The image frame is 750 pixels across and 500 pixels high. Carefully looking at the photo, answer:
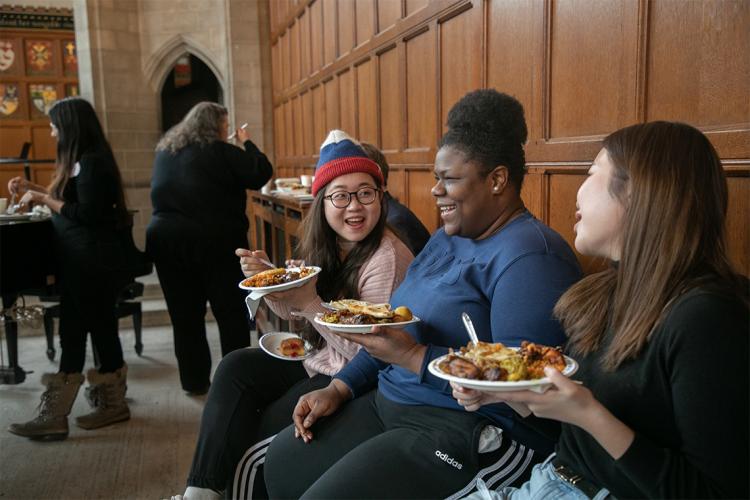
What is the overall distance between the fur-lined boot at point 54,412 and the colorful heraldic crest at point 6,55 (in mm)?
8957

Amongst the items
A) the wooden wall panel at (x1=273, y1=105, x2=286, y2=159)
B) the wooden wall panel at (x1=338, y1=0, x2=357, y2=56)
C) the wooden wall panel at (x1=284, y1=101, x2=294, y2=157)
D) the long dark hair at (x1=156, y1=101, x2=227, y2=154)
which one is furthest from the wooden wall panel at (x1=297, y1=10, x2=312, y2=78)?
the long dark hair at (x1=156, y1=101, x2=227, y2=154)

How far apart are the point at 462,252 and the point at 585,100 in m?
0.82

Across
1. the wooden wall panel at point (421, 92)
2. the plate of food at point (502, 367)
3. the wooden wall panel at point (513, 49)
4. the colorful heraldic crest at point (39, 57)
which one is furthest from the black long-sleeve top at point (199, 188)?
the colorful heraldic crest at point (39, 57)

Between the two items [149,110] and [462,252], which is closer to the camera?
[462,252]

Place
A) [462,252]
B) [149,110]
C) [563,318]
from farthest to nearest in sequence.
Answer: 1. [149,110]
2. [462,252]
3. [563,318]

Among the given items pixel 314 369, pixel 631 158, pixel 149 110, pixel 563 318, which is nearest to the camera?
pixel 631 158

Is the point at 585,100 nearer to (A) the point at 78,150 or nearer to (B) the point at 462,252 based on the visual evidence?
(B) the point at 462,252

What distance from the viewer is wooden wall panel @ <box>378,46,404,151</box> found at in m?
3.80

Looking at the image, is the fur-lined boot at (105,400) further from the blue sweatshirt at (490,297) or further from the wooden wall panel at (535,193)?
the wooden wall panel at (535,193)

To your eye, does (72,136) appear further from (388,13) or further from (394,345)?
(394,345)

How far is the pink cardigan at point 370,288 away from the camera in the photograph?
1.91 meters

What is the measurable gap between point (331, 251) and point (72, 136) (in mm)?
1794

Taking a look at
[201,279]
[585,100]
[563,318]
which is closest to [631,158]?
[563,318]

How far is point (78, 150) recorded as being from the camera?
3.14 m
